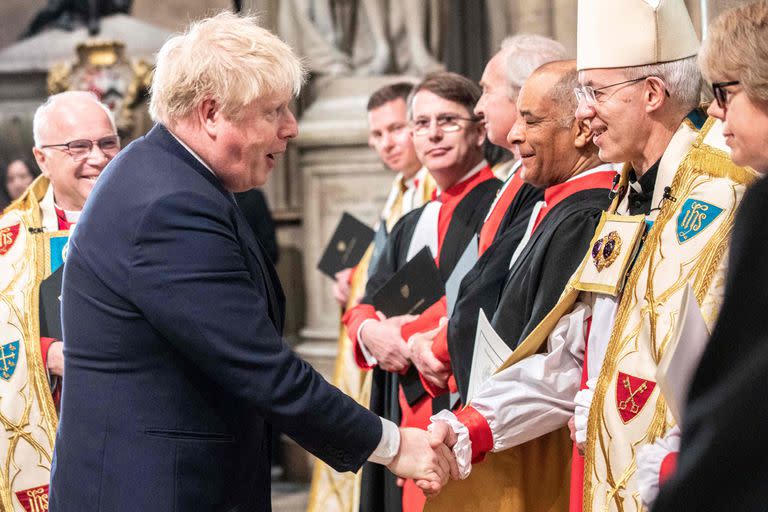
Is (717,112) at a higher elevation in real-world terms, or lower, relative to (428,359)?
higher

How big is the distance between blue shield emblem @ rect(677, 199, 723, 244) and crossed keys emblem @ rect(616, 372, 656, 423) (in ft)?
1.06

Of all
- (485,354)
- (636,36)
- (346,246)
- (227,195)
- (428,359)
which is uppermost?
(636,36)

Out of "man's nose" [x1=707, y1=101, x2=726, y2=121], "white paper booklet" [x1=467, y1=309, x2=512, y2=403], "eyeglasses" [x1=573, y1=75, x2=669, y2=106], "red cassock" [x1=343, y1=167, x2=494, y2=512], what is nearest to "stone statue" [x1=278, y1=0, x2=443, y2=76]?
"red cassock" [x1=343, y1=167, x2=494, y2=512]

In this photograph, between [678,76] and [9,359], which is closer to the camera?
[678,76]

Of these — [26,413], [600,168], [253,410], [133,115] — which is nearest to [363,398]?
[26,413]

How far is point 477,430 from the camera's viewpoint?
9.23ft

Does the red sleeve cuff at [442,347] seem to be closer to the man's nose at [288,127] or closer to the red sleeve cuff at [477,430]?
the red sleeve cuff at [477,430]

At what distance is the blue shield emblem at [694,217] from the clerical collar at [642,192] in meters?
0.18

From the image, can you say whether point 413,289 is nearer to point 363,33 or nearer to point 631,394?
point 631,394

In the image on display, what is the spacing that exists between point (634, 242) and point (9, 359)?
1984mm

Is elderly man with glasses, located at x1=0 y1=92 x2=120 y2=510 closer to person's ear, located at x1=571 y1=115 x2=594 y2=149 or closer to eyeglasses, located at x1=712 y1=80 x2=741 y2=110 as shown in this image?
person's ear, located at x1=571 y1=115 x2=594 y2=149

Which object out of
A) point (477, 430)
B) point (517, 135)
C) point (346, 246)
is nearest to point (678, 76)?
point (517, 135)

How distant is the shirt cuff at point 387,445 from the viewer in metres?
2.43

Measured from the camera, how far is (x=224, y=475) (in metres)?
2.30
